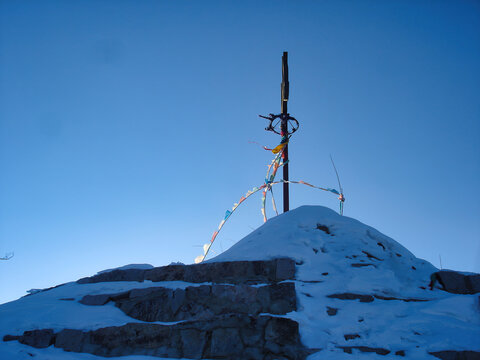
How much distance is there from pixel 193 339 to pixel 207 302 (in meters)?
0.72

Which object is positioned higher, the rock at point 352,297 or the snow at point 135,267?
the snow at point 135,267

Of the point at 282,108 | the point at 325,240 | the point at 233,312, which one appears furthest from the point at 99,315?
the point at 282,108

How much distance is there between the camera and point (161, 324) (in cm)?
557

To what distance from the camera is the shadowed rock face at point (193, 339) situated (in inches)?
197

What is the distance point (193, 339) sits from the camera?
5324 millimetres

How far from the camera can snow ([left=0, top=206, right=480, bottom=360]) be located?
4797 mm

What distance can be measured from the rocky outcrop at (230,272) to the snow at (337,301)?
0.21m

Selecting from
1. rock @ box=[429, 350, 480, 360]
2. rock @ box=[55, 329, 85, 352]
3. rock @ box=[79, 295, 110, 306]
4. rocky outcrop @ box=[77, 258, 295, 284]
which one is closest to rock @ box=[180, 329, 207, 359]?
rocky outcrop @ box=[77, 258, 295, 284]

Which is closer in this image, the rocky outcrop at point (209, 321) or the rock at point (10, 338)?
the rocky outcrop at point (209, 321)

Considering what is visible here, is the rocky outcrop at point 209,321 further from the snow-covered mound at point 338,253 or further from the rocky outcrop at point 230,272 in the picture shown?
the snow-covered mound at point 338,253

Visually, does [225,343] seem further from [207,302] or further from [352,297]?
[352,297]

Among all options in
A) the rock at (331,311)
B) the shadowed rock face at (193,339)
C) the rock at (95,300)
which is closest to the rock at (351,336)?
the rock at (331,311)

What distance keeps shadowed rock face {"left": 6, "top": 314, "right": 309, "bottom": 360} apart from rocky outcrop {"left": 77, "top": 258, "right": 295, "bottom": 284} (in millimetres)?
1085

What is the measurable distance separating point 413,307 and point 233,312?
2.77 metres
